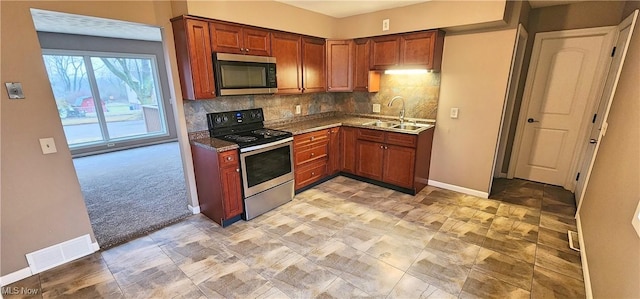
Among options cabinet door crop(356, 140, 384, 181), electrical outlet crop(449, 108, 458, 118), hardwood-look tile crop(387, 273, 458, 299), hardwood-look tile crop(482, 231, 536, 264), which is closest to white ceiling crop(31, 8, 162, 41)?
cabinet door crop(356, 140, 384, 181)

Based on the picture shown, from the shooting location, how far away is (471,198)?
3504 millimetres

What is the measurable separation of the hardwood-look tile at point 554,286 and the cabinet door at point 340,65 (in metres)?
3.07

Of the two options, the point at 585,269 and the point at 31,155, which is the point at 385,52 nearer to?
the point at 585,269

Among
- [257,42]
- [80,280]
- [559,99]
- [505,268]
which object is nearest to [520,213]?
[505,268]

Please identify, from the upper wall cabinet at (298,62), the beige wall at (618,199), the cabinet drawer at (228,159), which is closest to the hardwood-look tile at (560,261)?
the beige wall at (618,199)

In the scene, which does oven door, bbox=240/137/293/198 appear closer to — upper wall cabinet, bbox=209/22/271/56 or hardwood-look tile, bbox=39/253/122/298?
upper wall cabinet, bbox=209/22/271/56

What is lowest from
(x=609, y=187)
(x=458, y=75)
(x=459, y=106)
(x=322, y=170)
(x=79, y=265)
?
(x=79, y=265)

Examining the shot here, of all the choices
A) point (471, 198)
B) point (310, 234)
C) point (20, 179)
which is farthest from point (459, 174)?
point (20, 179)

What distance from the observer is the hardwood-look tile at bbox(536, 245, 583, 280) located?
2156 mm

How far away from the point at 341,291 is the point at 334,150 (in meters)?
2.35

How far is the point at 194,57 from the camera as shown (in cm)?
263

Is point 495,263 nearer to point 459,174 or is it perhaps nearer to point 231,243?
point 459,174

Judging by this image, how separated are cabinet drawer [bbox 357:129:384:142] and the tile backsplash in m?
0.65

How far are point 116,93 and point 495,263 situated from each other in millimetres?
7835
